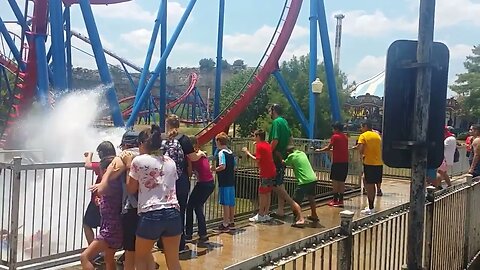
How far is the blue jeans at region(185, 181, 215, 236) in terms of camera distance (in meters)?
7.23

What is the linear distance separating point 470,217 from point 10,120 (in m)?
20.6

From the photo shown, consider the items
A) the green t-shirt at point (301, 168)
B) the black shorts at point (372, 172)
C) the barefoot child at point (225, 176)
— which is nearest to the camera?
the barefoot child at point (225, 176)

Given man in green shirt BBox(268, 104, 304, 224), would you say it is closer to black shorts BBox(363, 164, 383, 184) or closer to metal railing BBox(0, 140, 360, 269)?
black shorts BBox(363, 164, 383, 184)

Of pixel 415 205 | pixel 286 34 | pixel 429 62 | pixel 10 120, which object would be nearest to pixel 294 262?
pixel 415 205

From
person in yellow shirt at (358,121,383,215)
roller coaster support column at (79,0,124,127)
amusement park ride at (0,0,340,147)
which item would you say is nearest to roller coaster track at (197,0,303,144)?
amusement park ride at (0,0,340,147)

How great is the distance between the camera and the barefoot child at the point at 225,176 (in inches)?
307

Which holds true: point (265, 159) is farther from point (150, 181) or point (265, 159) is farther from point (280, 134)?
point (150, 181)

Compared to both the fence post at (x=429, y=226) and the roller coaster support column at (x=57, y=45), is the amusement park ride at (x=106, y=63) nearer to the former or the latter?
the roller coaster support column at (x=57, y=45)

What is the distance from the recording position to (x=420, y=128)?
12.1 feet

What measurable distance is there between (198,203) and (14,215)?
2472mm

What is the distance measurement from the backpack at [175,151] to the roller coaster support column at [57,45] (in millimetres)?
9703

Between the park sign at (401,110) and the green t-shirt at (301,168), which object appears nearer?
the park sign at (401,110)

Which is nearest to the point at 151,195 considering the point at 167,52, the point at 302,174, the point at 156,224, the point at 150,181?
the point at 150,181

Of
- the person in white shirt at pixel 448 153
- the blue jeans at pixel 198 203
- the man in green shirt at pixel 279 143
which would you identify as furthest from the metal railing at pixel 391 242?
the person in white shirt at pixel 448 153
